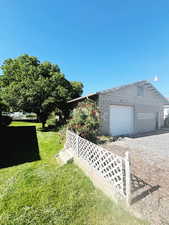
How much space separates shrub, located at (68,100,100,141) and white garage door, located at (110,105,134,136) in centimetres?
275

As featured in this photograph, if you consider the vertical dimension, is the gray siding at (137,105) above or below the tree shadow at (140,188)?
above

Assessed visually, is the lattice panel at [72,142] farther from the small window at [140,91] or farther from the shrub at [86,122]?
the small window at [140,91]

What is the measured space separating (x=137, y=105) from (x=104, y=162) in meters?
8.57

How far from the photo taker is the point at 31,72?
1124cm

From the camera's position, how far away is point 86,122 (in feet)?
20.4

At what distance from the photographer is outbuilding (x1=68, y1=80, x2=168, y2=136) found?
8453mm

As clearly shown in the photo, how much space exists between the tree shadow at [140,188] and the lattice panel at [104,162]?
13.3 inches

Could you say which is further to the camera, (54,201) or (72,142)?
(72,142)

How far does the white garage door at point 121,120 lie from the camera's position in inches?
348

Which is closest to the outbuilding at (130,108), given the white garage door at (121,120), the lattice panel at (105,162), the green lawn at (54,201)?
the white garage door at (121,120)

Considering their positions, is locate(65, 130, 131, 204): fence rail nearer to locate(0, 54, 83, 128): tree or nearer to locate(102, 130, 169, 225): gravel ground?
locate(102, 130, 169, 225): gravel ground

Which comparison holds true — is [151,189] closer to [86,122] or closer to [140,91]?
[86,122]

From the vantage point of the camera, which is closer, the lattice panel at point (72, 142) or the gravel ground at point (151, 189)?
the gravel ground at point (151, 189)

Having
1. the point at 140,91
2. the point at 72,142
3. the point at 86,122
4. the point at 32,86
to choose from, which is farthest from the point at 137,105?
the point at 32,86
